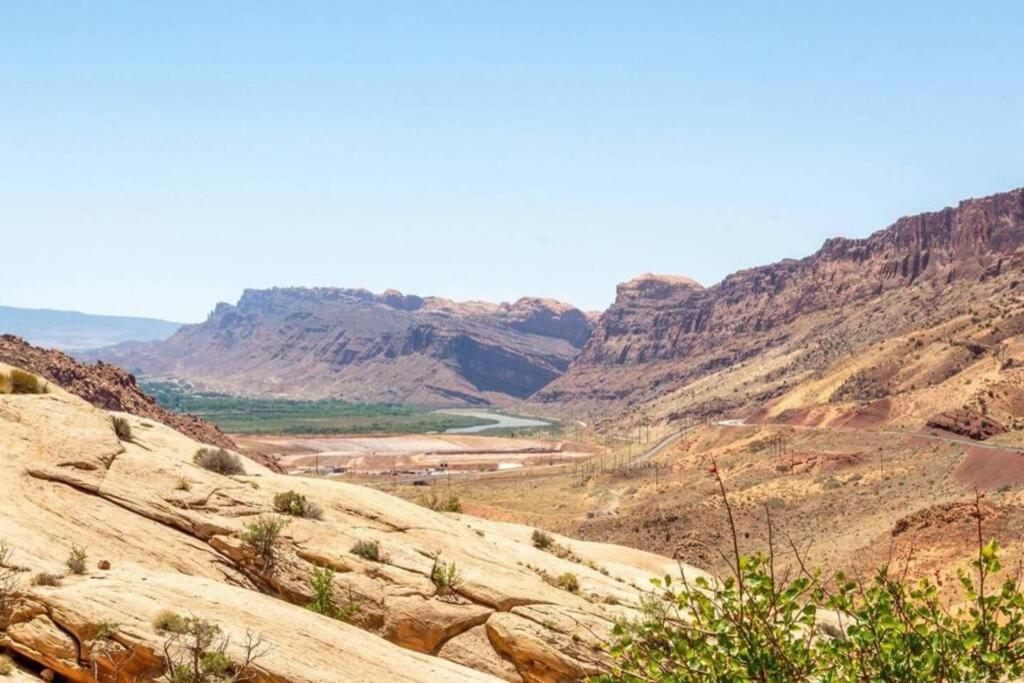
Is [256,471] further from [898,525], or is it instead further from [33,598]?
[898,525]

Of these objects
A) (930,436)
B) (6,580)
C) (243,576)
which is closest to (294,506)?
(243,576)

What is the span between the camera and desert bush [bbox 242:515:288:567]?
1666cm

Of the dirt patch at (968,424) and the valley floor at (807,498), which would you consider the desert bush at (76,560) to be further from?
the dirt patch at (968,424)

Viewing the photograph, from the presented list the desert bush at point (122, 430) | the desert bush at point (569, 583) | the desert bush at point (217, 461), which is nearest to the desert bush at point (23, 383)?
the desert bush at point (122, 430)

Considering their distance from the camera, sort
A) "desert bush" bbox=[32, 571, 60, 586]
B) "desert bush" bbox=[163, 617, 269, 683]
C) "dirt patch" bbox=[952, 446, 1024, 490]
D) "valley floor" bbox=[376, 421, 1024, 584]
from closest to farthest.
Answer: "desert bush" bbox=[163, 617, 269, 683] < "desert bush" bbox=[32, 571, 60, 586] < "valley floor" bbox=[376, 421, 1024, 584] < "dirt patch" bbox=[952, 446, 1024, 490]

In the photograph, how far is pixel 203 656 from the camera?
37.7ft

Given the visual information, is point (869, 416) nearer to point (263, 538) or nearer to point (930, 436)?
point (930, 436)

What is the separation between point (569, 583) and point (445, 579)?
158 inches

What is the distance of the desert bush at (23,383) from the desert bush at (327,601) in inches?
428

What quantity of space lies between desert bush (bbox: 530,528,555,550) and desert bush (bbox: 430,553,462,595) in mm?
9281

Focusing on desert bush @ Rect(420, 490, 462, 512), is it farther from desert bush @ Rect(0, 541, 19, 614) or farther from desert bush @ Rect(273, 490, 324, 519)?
desert bush @ Rect(0, 541, 19, 614)

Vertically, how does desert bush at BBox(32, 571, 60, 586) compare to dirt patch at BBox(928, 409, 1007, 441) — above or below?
below

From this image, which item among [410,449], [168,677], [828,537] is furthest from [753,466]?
[410,449]

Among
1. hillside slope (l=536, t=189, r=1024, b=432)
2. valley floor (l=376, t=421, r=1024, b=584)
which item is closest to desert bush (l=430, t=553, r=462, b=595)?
valley floor (l=376, t=421, r=1024, b=584)
